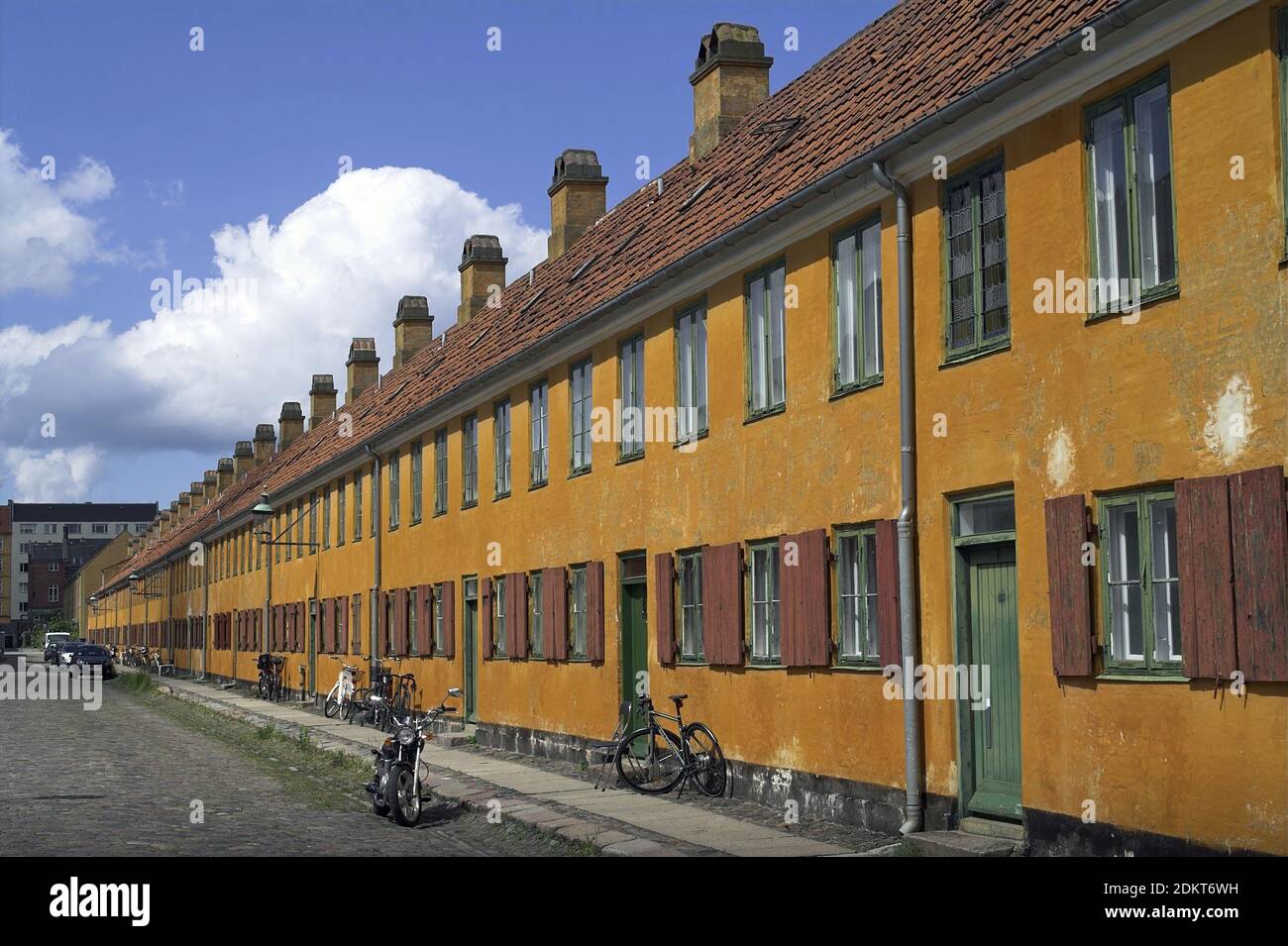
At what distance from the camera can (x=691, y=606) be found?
679 inches

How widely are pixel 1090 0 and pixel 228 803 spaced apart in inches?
461

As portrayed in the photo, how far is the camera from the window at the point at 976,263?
11805mm

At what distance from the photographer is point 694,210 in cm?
1870

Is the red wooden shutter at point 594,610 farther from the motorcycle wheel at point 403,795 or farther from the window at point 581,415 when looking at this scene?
the motorcycle wheel at point 403,795

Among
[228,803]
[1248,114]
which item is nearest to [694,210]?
[228,803]

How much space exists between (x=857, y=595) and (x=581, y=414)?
310 inches

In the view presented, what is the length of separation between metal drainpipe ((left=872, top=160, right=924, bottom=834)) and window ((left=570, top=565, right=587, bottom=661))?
8.53 meters

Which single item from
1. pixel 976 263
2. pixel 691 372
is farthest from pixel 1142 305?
pixel 691 372

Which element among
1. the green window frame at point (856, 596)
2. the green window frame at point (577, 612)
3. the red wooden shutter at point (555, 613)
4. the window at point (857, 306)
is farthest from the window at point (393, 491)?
the green window frame at point (856, 596)

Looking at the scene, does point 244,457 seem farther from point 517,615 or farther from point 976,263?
point 976,263

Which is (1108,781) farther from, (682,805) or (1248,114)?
(682,805)

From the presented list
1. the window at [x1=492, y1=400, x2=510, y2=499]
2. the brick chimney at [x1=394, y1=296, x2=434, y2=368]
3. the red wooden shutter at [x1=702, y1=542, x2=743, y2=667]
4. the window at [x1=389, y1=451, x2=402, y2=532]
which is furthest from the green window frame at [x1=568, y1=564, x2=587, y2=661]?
the brick chimney at [x1=394, y1=296, x2=434, y2=368]

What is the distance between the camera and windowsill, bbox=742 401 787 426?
15000 millimetres

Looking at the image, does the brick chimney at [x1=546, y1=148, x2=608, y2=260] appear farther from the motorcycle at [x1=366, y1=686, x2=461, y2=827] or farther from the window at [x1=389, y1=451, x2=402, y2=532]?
the motorcycle at [x1=366, y1=686, x2=461, y2=827]
